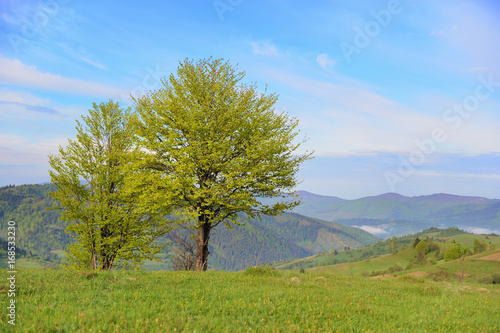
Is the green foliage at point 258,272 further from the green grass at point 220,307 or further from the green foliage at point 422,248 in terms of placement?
the green foliage at point 422,248

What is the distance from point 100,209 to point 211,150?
1146 cm

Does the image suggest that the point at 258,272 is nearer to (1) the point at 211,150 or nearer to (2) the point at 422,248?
(1) the point at 211,150

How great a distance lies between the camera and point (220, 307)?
10281 mm

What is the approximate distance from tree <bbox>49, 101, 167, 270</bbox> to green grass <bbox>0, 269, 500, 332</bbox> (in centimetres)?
1120

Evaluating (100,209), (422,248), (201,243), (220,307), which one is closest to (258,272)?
(201,243)

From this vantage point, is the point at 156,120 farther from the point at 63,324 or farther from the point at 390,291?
the point at 390,291

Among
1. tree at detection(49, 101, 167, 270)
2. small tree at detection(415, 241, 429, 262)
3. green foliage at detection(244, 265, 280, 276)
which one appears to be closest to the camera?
green foliage at detection(244, 265, 280, 276)

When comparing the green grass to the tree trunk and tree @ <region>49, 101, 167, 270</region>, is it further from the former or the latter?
tree @ <region>49, 101, 167, 270</region>

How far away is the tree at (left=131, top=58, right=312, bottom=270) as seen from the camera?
18984mm

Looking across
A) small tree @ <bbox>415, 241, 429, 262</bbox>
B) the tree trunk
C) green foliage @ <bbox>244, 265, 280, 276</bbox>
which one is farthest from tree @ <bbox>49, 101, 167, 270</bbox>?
small tree @ <bbox>415, 241, 429, 262</bbox>

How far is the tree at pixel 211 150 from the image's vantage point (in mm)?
18984

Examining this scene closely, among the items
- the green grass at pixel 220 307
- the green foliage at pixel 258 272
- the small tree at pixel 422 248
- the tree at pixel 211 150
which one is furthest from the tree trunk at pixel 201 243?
the small tree at pixel 422 248

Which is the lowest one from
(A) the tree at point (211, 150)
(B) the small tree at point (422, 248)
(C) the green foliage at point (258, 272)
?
(B) the small tree at point (422, 248)

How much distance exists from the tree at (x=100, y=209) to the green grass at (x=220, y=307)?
11.2 metres
